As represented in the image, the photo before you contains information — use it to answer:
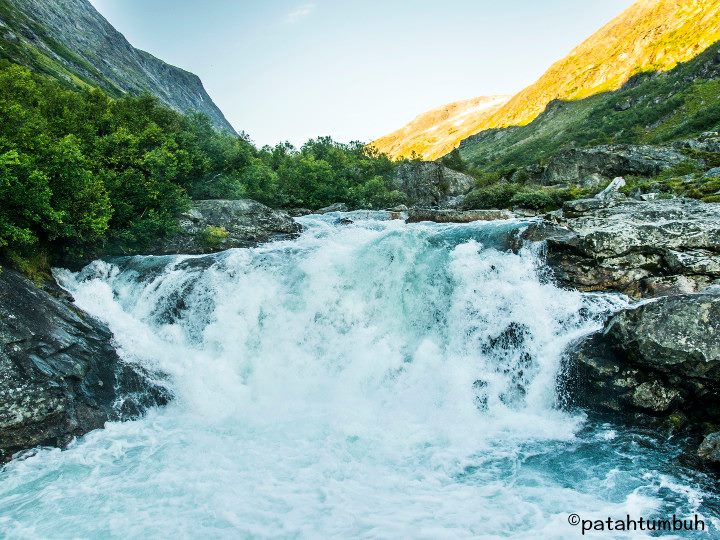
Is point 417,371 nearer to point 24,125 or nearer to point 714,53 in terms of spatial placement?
point 24,125

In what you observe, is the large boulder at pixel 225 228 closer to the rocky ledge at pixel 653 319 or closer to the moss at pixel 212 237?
the moss at pixel 212 237

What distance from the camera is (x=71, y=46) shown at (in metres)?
130

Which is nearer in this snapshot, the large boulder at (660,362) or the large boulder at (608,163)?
the large boulder at (660,362)

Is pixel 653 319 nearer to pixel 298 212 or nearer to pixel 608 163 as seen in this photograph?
pixel 298 212

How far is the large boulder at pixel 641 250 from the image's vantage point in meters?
15.0

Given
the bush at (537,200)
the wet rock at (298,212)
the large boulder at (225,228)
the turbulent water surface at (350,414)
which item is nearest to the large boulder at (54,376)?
the turbulent water surface at (350,414)

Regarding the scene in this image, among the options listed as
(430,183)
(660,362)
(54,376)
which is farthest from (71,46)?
(660,362)

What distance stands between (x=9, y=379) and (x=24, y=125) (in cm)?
1127

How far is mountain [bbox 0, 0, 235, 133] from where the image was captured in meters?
87.4

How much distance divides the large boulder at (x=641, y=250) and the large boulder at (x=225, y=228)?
1666cm

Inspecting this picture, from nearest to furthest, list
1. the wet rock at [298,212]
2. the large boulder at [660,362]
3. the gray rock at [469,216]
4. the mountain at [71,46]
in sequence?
the large boulder at [660,362]
the gray rock at [469,216]
the wet rock at [298,212]
the mountain at [71,46]

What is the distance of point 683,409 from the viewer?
1153cm

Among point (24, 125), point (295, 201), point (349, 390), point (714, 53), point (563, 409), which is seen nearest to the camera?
point (563, 409)

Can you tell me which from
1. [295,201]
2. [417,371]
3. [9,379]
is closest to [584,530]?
[417,371]
